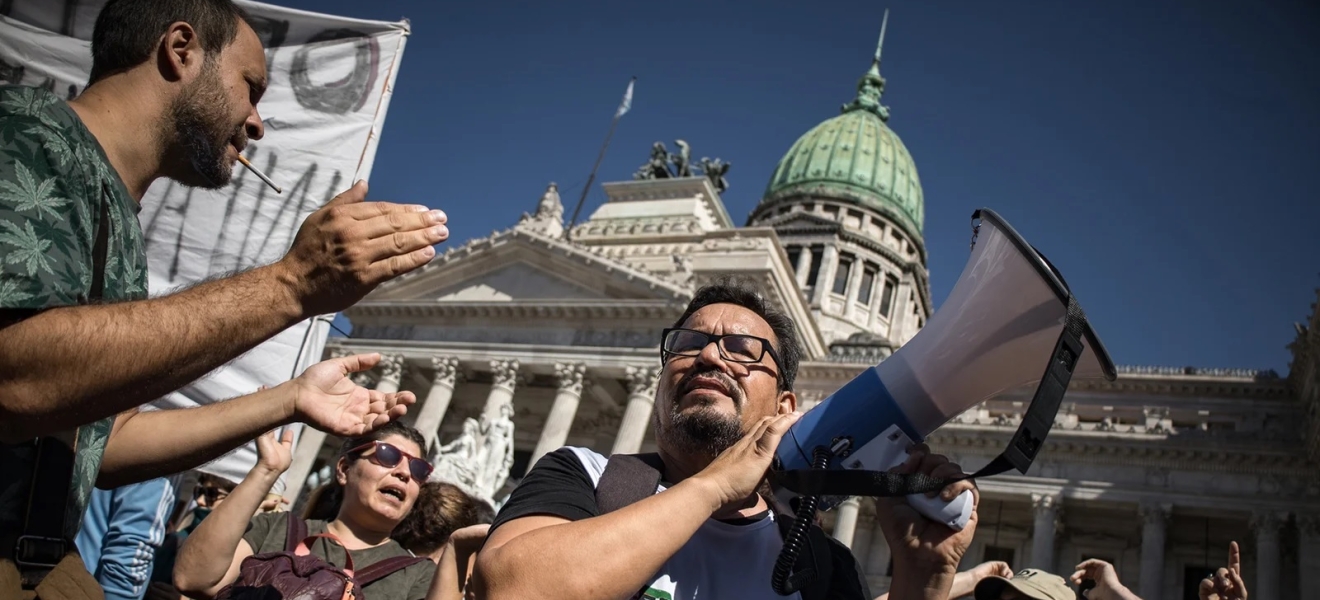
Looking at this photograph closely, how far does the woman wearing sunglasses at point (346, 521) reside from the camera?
3.73 meters

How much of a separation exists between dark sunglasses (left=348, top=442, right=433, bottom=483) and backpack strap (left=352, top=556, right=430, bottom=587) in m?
0.39

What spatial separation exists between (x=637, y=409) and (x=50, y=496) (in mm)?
27622

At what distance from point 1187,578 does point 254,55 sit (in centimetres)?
3003

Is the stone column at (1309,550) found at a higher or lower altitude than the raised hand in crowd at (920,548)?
higher

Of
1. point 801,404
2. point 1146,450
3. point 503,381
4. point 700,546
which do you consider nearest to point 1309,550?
point 1146,450

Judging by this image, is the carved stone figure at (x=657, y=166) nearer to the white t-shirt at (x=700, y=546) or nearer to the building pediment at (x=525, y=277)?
the building pediment at (x=525, y=277)

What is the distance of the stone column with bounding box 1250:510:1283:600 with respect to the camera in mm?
23297

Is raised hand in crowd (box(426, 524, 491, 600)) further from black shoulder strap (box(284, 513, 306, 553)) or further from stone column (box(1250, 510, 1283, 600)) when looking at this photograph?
stone column (box(1250, 510, 1283, 600))

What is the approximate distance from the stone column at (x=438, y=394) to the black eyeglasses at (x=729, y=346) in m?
29.3

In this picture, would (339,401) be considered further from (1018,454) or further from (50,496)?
(1018,454)

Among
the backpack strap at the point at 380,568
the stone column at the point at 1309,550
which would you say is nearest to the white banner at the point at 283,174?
the backpack strap at the point at 380,568

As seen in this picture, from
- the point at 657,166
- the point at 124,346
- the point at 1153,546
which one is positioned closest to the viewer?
the point at 124,346

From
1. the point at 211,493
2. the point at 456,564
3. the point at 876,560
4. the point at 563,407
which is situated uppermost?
the point at 563,407

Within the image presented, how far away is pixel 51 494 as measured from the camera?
2.08 meters
